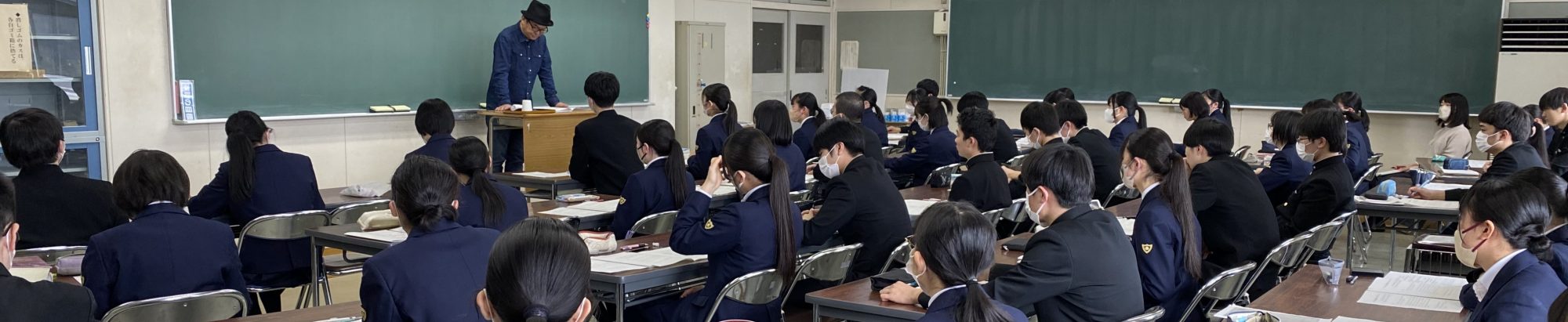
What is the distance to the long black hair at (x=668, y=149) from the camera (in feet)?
15.4

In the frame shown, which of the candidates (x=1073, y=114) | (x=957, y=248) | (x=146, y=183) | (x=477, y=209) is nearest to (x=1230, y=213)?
(x=957, y=248)

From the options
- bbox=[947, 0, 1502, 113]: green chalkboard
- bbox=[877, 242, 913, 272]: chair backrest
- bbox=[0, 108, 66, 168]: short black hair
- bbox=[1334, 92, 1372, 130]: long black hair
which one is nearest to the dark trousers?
bbox=[0, 108, 66, 168]: short black hair

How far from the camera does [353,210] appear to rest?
16.4ft

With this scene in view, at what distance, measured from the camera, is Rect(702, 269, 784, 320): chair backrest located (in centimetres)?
344

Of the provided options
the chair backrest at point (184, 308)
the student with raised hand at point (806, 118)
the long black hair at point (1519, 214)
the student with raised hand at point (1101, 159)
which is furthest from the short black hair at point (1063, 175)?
the student with raised hand at point (806, 118)

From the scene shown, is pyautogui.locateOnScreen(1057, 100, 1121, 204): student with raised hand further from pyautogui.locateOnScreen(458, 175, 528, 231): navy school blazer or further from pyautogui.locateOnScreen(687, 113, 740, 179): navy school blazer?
pyautogui.locateOnScreen(458, 175, 528, 231): navy school blazer

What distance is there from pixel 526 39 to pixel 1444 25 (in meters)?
7.17

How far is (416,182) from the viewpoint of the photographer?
2598 mm

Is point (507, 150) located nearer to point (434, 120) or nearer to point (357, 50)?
point (357, 50)

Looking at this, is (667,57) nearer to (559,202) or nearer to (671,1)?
(671,1)

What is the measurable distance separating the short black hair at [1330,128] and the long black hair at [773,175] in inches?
104

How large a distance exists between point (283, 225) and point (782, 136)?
2.46 metres

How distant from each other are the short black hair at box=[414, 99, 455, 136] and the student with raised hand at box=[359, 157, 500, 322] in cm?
290

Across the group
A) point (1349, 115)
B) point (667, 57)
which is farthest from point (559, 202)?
point (1349, 115)
